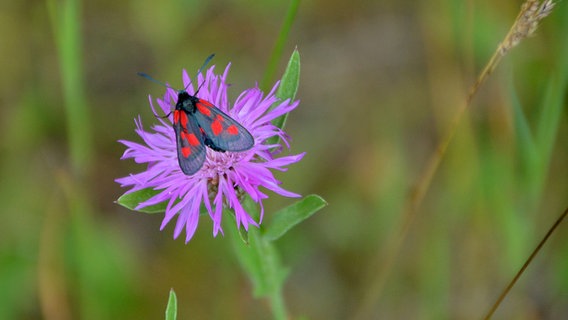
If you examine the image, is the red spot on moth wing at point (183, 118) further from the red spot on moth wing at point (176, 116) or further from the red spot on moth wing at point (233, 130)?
the red spot on moth wing at point (233, 130)

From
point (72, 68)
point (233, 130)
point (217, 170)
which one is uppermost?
point (72, 68)

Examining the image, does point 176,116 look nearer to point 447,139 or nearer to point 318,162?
point 447,139

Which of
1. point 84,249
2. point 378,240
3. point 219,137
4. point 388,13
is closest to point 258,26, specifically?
point 388,13

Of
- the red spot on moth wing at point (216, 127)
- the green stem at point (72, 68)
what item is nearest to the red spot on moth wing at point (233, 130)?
the red spot on moth wing at point (216, 127)

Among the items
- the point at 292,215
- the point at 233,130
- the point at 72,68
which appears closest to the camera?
the point at 233,130

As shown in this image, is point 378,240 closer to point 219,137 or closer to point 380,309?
point 380,309

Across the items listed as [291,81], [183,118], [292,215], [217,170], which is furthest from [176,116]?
[292,215]
